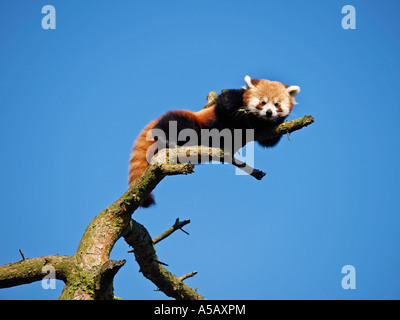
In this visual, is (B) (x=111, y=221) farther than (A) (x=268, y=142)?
No

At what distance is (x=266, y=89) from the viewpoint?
26.2ft

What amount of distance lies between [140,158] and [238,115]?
7.03ft

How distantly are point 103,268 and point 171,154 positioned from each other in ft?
6.09

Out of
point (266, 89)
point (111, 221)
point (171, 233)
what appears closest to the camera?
point (111, 221)

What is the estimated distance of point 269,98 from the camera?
7.79 m

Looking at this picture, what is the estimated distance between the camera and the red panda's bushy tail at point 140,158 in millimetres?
6980

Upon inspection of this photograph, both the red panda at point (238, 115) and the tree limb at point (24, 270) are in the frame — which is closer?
the tree limb at point (24, 270)

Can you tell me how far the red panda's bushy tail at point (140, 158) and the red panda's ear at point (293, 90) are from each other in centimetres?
300

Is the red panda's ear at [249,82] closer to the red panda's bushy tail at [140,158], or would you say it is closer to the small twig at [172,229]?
the red panda's bushy tail at [140,158]

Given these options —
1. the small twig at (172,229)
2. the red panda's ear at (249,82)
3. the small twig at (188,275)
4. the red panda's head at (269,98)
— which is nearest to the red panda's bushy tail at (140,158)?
the small twig at (172,229)

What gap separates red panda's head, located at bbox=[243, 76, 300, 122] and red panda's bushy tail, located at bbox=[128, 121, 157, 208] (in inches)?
79.3
